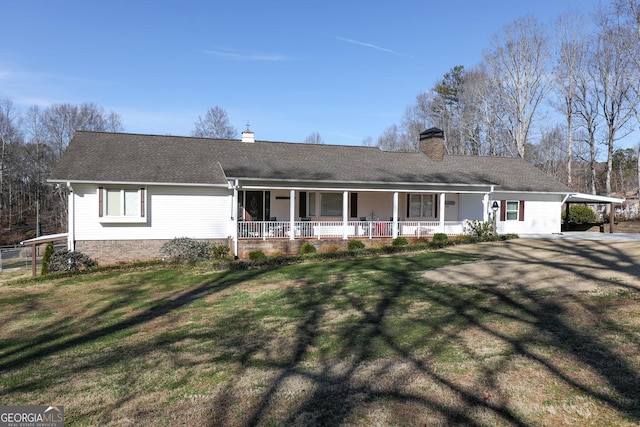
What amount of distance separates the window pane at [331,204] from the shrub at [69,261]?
996 cm

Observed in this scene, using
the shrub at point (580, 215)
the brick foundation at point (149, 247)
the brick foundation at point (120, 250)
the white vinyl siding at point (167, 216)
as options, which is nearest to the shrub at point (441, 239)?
the brick foundation at point (149, 247)

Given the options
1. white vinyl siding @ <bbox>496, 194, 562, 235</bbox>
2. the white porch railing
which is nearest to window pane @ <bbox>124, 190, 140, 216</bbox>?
the white porch railing

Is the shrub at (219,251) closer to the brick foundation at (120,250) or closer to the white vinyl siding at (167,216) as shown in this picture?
the white vinyl siding at (167,216)

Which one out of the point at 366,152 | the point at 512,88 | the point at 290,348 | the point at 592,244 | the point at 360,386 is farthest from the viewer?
the point at 512,88

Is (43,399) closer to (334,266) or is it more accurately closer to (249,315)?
(249,315)

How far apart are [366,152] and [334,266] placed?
37.9ft

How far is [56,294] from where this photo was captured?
11688 millimetres

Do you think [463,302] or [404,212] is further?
[404,212]

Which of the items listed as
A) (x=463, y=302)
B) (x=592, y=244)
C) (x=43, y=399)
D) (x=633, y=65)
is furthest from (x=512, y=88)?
(x=43, y=399)

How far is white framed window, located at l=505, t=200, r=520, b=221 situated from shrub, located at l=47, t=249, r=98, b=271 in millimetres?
19721

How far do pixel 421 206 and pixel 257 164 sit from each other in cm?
862

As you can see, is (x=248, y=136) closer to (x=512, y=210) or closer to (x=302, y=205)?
(x=302, y=205)

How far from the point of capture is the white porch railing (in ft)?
58.5

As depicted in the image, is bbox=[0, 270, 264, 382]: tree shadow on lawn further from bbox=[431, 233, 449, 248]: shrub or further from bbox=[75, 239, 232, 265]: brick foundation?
bbox=[431, 233, 449, 248]: shrub
